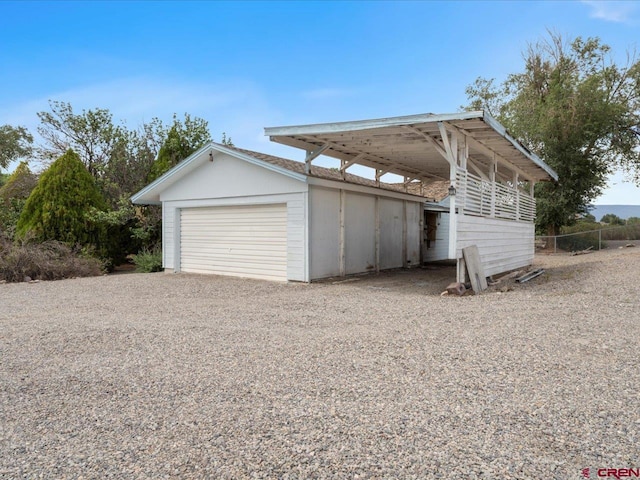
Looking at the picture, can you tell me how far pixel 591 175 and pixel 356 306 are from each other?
18680mm

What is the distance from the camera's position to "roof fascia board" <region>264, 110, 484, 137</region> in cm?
768

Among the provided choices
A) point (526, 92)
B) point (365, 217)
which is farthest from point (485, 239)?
point (526, 92)

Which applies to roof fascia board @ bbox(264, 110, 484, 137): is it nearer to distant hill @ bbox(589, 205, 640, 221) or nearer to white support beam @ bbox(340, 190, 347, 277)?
white support beam @ bbox(340, 190, 347, 277)

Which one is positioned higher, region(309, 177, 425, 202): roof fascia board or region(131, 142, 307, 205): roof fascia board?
region(131, 142, 307, 205): roof fascia board

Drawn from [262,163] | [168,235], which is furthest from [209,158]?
[168,235]

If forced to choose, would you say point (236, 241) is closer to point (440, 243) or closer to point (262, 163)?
point (262, 163)

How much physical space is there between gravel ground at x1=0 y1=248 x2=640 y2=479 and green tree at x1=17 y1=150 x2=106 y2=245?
8563 mm

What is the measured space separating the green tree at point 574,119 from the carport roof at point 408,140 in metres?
7.09

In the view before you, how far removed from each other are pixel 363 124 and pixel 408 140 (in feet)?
5.80

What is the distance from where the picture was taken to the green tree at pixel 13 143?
27719mm

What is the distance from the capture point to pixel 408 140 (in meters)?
10.0

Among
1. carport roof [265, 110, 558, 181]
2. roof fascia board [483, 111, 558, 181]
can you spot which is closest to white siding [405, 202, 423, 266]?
carport roof [265, 110, 558, 181]

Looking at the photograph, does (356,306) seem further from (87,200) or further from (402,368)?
(87,200)

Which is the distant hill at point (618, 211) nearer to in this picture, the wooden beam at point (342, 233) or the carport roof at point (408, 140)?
the carport roof at point (408, 140)
